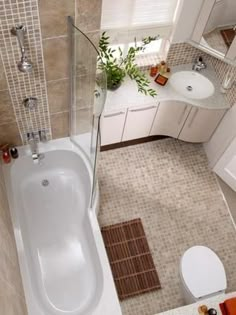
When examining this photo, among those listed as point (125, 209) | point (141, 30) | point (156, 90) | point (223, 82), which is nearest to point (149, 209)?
point (125, 209)

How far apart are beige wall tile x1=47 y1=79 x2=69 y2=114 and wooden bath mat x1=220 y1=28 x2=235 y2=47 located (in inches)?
56.1

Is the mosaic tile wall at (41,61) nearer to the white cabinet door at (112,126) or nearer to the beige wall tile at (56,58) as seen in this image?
the beige wall tile at (56,58)

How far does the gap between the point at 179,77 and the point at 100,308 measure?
209cm

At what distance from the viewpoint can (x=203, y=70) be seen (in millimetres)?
3275

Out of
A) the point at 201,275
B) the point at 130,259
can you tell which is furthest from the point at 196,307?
the point at 130,259

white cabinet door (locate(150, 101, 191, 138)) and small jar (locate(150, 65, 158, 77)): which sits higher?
small jar (locate(150, 65, 158, 77))

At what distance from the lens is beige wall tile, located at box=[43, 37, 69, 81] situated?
2045 millimetres

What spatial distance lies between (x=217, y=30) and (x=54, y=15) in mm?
1595

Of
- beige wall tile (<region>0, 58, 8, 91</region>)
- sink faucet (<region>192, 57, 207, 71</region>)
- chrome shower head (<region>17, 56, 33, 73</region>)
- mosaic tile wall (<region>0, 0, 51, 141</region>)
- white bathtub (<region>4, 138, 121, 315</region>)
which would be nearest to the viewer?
mosaic tile wall (<region>0, 0, 51, 141</region>)

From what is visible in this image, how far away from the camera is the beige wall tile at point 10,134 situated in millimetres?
2559

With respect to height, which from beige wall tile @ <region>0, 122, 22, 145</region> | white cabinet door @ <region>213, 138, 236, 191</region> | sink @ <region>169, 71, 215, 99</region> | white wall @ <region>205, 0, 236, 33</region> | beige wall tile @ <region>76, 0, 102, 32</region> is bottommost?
white cabinet door @ <region>213, 138, 236, 191</region>

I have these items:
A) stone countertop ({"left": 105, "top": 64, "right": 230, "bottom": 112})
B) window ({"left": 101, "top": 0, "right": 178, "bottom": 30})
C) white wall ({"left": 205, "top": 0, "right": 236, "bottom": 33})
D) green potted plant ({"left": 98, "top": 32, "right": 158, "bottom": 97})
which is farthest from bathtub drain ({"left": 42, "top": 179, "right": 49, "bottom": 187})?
white wall ({"left": 205, "top": 0, "right": 236, "bottom": 33})

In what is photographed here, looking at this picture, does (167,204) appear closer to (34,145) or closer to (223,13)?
(34,145)

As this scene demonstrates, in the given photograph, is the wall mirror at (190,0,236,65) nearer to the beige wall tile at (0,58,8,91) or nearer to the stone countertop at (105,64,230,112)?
the stone countertop at (105,64,230,112)
